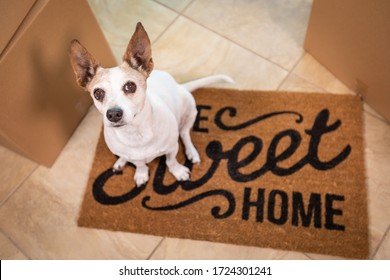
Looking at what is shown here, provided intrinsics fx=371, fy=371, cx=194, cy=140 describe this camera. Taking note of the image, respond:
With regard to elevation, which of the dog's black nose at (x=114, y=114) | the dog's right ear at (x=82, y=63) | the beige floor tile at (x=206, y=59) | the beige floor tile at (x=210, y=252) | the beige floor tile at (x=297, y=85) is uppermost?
the dog's right ear at (x=82, y=63)

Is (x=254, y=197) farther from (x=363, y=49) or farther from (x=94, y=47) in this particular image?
(x=94, y=47)

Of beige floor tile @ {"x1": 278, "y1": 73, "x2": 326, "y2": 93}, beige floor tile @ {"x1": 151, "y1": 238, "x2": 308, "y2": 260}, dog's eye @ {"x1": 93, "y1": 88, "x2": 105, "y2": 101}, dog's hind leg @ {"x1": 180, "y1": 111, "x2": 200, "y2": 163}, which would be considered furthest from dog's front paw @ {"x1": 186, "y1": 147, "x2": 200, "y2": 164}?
dog's eye @ {"x1": 93, "y1": 88, "x2": 105, "y2": 101}

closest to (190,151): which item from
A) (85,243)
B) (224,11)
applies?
(85,243)

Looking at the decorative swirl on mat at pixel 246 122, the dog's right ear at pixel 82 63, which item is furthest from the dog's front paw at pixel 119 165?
the dog's right ear at pixel 82 63

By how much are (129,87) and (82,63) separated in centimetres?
23

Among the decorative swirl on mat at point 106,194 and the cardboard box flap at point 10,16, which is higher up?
the cardboard box flap at point 10,16

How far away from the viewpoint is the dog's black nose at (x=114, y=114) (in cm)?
133

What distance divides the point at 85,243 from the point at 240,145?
103 cm

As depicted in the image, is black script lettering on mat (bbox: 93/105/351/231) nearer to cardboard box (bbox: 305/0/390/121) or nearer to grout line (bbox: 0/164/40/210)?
cardboard box (bbox: 305/0/390/121)

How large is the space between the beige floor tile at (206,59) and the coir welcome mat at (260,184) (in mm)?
146

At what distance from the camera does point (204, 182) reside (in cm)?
209

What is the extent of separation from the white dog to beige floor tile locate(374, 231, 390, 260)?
1154 mm

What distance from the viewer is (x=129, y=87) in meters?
1.40

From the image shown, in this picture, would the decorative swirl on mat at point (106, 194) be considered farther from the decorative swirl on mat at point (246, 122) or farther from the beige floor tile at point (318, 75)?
the beige floor tile at point (318, 75)
